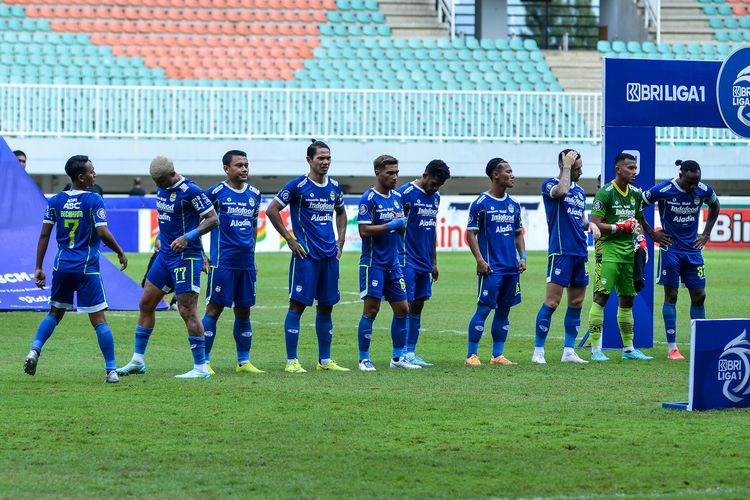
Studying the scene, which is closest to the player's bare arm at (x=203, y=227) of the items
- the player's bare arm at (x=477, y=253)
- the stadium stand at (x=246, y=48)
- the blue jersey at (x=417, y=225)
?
the blue jersey at (x=417, y=225)

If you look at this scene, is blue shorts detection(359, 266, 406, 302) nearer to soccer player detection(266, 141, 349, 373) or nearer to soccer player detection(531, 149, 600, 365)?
soccer player detection(266, 141, 349, 373)

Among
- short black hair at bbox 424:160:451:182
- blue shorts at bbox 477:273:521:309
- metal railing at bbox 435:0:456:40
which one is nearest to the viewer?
short black hair at bbox 424:160:451:182

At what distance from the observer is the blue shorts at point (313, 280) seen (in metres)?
12.0

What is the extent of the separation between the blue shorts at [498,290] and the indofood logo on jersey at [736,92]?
303 centimetres

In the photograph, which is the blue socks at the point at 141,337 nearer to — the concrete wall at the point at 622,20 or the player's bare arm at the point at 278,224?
the player's bare arm at the point at 278,224

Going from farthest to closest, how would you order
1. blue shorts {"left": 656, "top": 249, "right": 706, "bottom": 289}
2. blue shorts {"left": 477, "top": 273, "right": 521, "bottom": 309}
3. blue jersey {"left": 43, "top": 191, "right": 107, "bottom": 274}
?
blue shorts {"left": 656, "top": 249, "right": 706, "bottom": 289}
blue shorts {"left": 477, "top": 273, "right": 521, "bottom": 309}
blue jersey {"left": 43, "top": 191, "right": 107, "bottom": 274}

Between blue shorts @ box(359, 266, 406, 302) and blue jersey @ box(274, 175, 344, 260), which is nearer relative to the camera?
blue jersey @ box(274, 175, 344, 260)

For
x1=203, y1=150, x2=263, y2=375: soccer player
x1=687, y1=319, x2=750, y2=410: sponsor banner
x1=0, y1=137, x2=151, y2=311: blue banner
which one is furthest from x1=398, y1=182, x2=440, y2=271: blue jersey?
x1=0, y1=137, x2=151, y2=311: blue banner

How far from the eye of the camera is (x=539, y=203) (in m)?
34.8

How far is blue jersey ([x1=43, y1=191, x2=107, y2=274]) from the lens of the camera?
36.3 ft

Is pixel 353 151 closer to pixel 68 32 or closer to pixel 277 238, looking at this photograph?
pixel 277 238

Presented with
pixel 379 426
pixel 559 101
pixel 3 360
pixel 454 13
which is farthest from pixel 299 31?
pixel 379 426

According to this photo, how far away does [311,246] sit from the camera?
12008 mm

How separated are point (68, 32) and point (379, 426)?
106 ft
